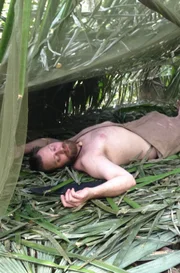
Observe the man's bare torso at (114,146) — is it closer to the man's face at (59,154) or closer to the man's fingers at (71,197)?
the man's face at (59,154)

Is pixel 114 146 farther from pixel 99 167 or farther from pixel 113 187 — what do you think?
pixel 113 187

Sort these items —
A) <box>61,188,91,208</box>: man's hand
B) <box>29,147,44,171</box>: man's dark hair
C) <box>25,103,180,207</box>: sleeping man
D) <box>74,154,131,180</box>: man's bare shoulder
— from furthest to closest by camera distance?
<box>29,147,44,171</box>: man's dark hair
<box>25,103,180,207</box>: sleeping man
<box>74,154,131,180</box>: man's bare shoulder
<box>61,188,91,208</box>: man's hand

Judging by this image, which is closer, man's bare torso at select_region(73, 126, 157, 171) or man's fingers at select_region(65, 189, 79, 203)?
man's fingers at select_region(65, 189, 79, 203)

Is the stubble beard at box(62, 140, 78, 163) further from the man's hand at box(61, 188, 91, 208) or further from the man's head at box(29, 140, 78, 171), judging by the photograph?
the man's hand at box(61, 188, 91, 208)

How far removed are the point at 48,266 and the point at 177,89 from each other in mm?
1981

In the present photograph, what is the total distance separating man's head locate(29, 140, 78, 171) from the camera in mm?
1450

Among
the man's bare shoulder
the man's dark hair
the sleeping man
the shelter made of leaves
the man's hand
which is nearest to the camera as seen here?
the shelter made of leaves

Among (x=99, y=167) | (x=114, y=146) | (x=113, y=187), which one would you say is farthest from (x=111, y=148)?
(x=113, y=187)

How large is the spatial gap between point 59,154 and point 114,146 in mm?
218

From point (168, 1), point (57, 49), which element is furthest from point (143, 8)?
point (57, 49)

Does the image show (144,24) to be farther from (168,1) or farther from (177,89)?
(177,89)

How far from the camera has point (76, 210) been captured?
1107 millimetres

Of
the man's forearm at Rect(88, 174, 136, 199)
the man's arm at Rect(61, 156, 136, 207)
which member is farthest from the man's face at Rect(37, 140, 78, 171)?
the man's forearm at Rect(88, 174, 136, 199)

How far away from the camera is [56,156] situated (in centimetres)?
146
